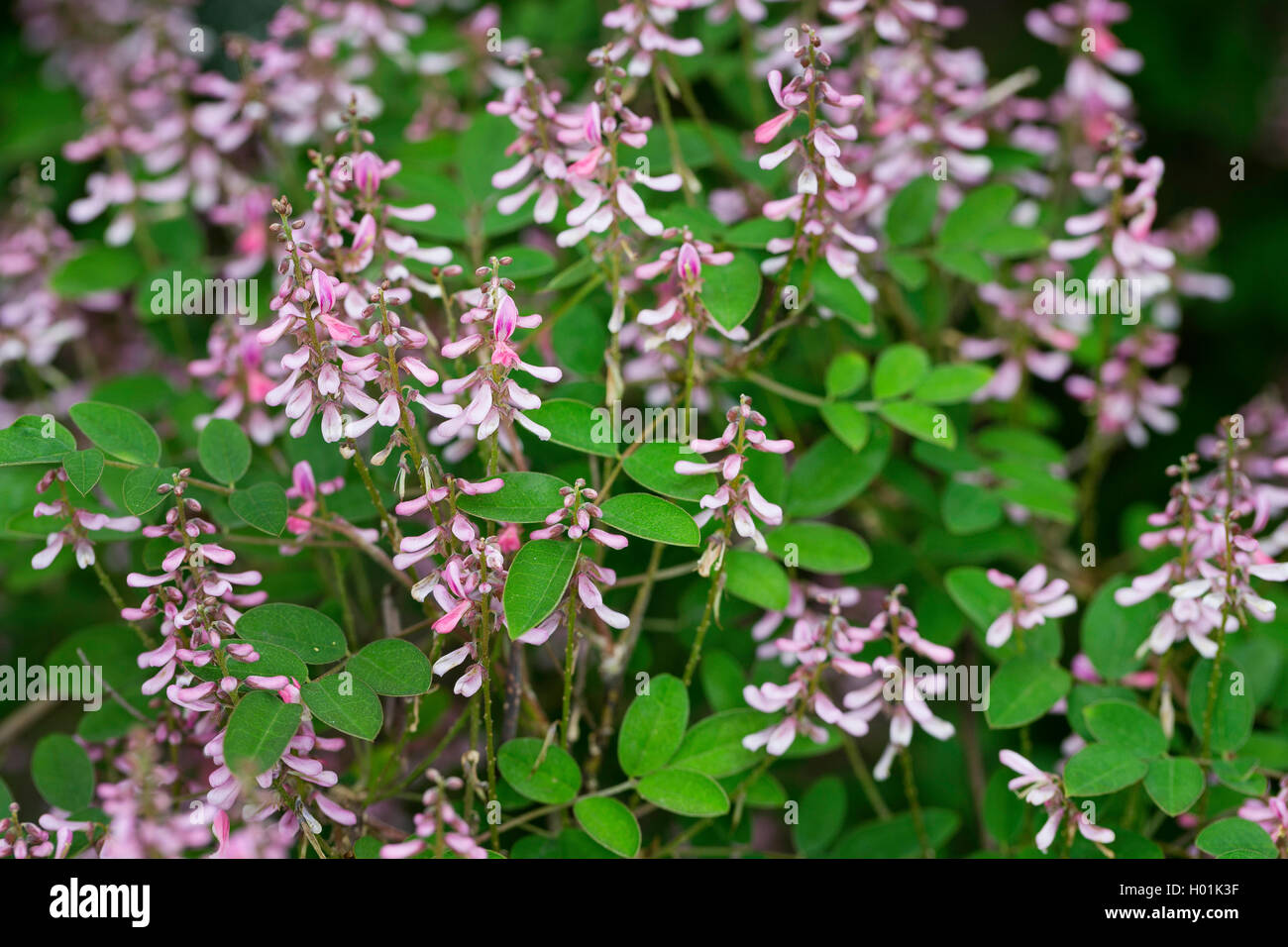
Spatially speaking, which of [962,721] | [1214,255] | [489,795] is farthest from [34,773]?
[1214,255]

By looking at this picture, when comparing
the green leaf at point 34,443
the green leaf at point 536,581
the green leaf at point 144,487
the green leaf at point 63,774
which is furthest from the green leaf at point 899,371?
the green leaf at point 63,774

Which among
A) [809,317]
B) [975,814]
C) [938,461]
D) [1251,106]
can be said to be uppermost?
[1251,106]

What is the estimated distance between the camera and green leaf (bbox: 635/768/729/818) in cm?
130

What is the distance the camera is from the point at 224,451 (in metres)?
1.44

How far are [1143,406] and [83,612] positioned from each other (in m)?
1.89

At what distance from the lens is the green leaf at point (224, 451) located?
143cm

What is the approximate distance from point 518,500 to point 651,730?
1.11ft

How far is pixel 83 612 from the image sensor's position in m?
2.09

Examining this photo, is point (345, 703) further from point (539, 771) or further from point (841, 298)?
point (841, 298)

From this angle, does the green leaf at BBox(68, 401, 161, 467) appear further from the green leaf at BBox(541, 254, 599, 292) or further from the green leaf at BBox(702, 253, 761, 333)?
the green leaf at BBox(702, 253, 761, 333)

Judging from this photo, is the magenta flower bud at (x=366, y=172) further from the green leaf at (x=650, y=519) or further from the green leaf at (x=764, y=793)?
the green leaf at (x=764, y=793)

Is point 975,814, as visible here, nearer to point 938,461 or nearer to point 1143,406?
point 938,461

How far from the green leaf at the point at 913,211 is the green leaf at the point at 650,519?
0.77m

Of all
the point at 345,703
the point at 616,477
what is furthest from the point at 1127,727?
the point at 345,703
